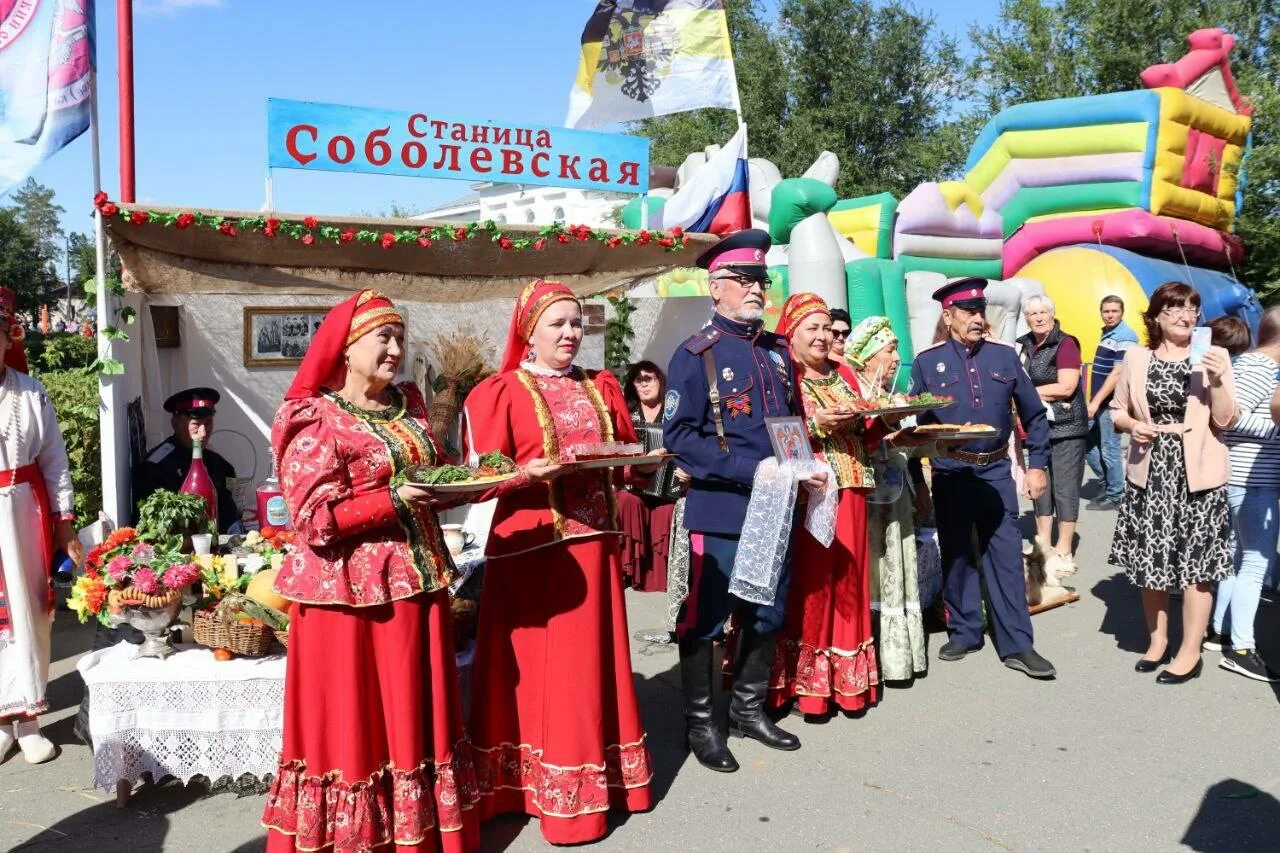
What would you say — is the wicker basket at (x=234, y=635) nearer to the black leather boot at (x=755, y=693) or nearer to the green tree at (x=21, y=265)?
the black leather boot at (x=755, y=693)

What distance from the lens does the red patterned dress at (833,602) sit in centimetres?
469

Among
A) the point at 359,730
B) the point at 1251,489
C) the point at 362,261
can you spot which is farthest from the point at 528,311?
the point at 1251,489

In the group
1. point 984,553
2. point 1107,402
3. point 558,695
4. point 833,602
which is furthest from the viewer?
point 1107,402

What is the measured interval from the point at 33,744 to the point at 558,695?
8.18ft

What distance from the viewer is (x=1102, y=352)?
29.7 ft

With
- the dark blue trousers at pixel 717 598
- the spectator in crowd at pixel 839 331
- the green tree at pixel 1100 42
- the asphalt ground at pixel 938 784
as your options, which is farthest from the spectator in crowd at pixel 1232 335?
the green tree at pixel 1100 42

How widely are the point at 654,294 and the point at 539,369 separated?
299 inches

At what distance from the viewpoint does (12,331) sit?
4.28m

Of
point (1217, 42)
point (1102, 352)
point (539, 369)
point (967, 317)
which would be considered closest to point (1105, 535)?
point (1102, 352)

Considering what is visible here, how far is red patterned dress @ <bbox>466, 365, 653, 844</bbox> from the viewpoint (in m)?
3.55

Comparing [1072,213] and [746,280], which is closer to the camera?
[746,280]

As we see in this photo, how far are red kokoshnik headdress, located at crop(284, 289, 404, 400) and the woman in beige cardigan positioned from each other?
155 inches

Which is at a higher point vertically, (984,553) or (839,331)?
(839,331)

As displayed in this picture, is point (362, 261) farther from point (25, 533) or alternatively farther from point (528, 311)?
point (528, 311)
